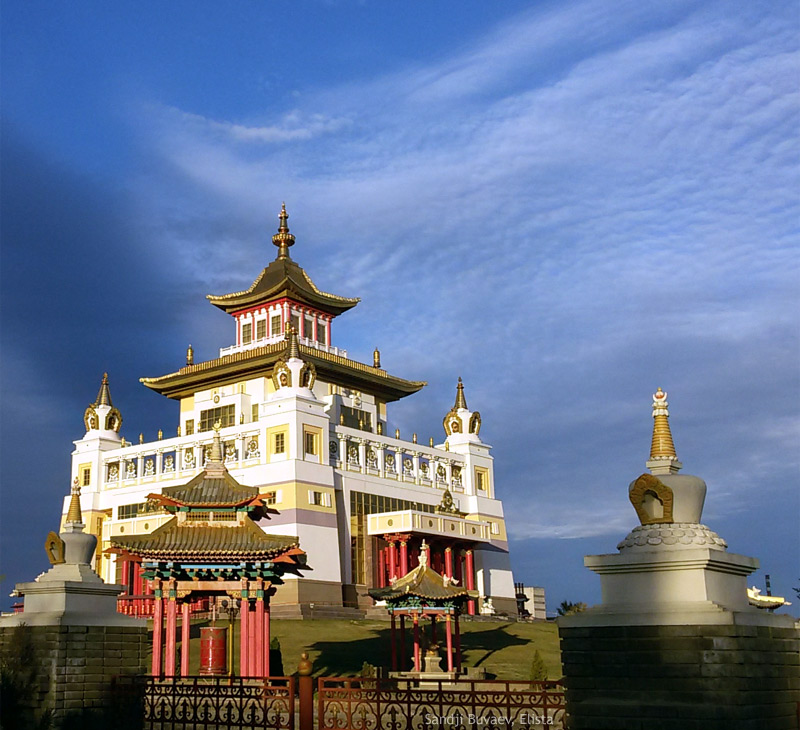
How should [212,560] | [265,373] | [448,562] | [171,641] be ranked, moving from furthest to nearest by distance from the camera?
[265,373] < [448,562] < [212,560] < [171,641]

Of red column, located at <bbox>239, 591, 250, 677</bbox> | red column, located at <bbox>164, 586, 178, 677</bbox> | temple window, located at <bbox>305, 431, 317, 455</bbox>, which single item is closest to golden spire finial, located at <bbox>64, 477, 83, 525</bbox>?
red column, located at <bbox>164, 586, 178, 677</bbox>

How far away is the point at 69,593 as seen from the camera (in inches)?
773

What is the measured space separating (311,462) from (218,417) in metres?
12.2

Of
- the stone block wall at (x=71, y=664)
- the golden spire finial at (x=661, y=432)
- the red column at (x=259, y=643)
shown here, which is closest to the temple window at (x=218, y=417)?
the red column at (x=259, y=643)

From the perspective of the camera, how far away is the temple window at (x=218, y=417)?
6881 centimetres

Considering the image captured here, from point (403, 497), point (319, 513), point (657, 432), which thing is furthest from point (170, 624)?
point (403, 497)

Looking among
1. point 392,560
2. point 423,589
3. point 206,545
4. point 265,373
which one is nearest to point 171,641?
point 206,545

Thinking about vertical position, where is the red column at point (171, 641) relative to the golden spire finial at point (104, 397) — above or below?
below

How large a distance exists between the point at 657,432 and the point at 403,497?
175 ft

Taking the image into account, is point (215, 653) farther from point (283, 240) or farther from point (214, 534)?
point (283, 240)

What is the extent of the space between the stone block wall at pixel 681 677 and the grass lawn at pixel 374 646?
26.3 meters

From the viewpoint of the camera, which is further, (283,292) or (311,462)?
(283,292)

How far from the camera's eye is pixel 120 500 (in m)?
66.3

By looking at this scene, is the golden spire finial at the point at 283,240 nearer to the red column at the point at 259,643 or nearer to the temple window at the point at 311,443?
the temple window at the point at 311,443
